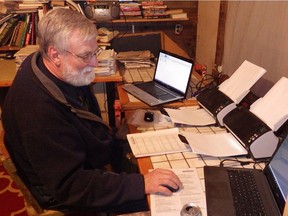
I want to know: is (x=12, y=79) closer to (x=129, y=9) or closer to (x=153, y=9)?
(x=129, y=9)

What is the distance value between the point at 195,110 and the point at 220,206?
72cm

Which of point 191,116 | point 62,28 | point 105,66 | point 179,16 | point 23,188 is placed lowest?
point 23,188

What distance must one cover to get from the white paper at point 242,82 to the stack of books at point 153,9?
134 cm

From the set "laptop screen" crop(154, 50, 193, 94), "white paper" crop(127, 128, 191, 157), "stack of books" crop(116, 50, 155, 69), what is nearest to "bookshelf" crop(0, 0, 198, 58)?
"stack of books" crop(116, 50, 155, 69)

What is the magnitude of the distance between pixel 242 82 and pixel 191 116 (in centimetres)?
31

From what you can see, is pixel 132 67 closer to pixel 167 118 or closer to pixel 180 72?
pixel 180 72

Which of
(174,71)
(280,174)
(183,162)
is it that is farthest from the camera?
(174,71)

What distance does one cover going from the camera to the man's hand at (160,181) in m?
0.99

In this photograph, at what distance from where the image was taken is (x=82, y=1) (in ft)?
8.24

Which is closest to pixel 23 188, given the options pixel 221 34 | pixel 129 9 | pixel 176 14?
pixel 221 34

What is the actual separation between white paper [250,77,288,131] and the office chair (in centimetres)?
95

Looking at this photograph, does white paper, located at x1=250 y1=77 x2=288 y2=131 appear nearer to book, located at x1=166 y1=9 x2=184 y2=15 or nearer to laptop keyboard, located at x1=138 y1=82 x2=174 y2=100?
laptop keyboard, located at x1=138 y1=82 x2=174 y2=100

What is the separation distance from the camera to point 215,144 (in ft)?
4.04

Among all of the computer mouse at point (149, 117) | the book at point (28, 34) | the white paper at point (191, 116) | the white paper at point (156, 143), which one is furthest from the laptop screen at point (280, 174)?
the book at point (28, 34)
